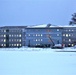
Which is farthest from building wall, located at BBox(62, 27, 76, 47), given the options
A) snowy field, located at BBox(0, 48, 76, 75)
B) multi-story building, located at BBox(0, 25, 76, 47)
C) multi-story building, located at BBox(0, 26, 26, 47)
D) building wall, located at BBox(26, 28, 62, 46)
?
snowy field, located at BBox(0, 48, 76, 75)

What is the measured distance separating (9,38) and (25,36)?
355 inches

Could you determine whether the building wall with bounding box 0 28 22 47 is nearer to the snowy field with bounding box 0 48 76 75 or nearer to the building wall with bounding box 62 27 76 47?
the building wall with bounding box 62 27 76 47

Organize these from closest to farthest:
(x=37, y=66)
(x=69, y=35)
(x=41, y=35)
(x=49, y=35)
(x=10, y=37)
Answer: (x=37, y=66) < (x=49, y=35) < (x=41, y=35) < (x=69, y=35) < (x=10, y=37)

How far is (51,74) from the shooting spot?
44.9ft

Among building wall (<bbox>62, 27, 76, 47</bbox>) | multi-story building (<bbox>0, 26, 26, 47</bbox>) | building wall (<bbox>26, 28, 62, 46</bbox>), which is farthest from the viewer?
multi-story building (<bbox>0, 26, 26, 47</bbox>)

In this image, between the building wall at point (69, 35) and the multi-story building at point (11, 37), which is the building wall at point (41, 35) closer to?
the building wall at point (69, 35)

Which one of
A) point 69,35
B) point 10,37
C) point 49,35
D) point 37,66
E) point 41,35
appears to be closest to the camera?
point 37,66

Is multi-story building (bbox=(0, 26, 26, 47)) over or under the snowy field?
over

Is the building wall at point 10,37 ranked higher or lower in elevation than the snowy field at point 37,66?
higher

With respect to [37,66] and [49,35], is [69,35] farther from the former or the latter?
[37,66]

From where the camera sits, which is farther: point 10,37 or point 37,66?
point 10,37

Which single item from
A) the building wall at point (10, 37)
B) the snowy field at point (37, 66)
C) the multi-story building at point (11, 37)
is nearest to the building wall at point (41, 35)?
the multi-story building at point (11, 37)

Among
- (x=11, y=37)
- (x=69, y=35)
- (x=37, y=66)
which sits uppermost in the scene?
(x=69, y=35)

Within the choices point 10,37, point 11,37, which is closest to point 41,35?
point 11,37
